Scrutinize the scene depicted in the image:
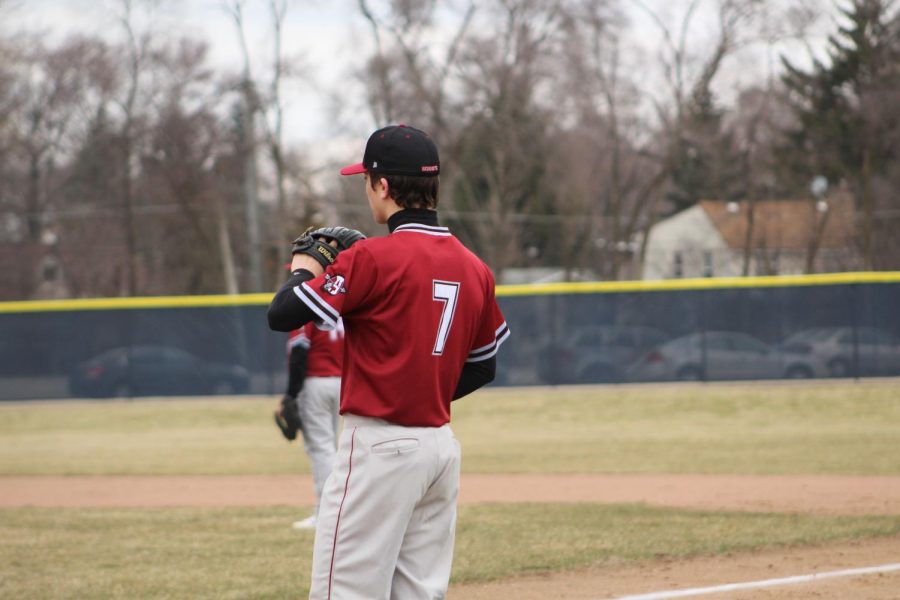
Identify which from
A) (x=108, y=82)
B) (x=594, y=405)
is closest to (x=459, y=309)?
(x=594, y=405)

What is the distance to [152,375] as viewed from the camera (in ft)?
71.6

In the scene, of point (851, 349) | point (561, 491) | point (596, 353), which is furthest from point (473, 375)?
point (851, 349)

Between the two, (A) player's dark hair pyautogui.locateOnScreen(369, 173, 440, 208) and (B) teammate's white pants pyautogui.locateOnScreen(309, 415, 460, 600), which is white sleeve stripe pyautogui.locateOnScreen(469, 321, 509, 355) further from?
(A) player's dark hair pyautogui.locateOnScreen(369, 173, 440, 208)

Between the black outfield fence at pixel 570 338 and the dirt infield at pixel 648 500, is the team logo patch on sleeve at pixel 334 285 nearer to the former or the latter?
the dirt infield at pixel 648 500

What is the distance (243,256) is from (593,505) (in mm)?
33413

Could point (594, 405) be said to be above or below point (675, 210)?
below

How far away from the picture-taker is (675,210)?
4225 centimetres

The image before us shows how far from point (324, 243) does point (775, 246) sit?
30.8 m

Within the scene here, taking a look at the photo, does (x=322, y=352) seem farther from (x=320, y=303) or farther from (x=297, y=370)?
(x=320, y=303)

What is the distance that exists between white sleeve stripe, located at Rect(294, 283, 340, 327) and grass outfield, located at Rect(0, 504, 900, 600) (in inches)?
123

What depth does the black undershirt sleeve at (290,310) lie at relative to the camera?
319cm

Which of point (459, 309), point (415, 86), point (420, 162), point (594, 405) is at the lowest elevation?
point (594, 405)

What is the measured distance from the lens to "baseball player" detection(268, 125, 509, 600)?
3.23 meters

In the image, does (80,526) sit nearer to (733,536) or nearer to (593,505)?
(593,505)
